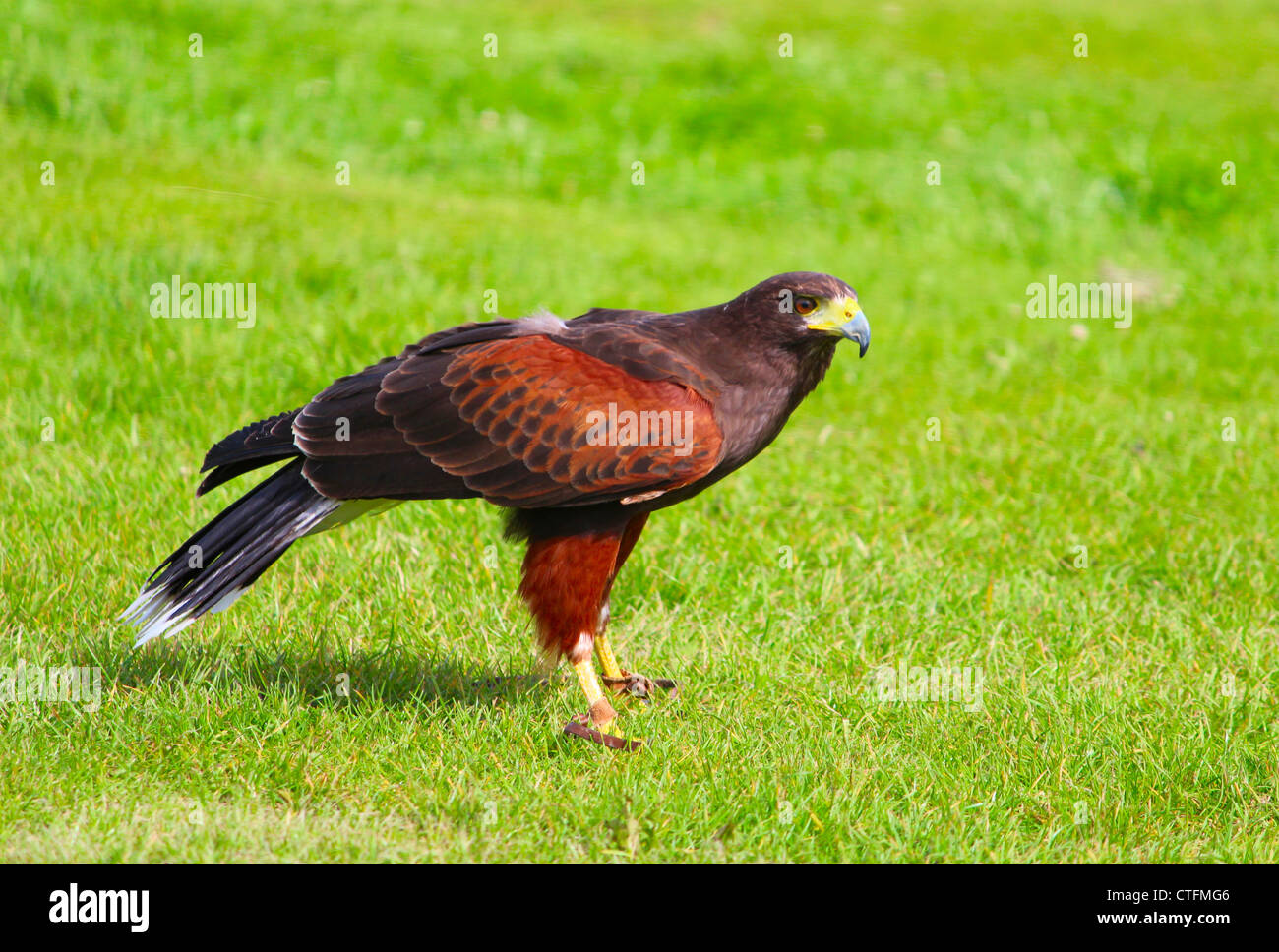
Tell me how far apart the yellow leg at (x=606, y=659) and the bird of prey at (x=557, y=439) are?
0.39 meters

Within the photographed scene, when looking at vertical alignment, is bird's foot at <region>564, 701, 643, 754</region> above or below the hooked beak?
below

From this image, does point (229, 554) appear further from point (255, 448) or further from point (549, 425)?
point (549, 425)

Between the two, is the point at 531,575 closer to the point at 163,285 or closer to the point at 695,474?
the point at 695,474

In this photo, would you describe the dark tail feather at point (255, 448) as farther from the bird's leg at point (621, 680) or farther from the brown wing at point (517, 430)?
the bird's leg at point (621, 680)

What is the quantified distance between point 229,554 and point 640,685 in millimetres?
1622

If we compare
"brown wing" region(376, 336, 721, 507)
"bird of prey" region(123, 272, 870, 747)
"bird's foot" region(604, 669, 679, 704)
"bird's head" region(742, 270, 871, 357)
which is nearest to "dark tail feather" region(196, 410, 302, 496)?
"bird of prey" region(123, 272, 870, 747)

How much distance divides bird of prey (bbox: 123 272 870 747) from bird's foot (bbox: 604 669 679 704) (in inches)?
12.8

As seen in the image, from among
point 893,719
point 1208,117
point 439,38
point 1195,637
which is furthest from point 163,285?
point 1208,117

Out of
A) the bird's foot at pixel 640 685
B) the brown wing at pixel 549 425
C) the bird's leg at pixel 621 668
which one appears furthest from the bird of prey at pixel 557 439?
the bird's foot at pixel 640 685

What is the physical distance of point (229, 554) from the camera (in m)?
4.62

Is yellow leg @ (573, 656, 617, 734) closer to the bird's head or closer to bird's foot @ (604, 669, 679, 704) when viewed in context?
bird's foot @ (604, 669, 679, 704)

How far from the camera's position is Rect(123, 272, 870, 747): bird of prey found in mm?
4449

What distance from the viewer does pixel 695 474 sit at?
14.5ft

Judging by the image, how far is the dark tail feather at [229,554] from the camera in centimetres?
456
